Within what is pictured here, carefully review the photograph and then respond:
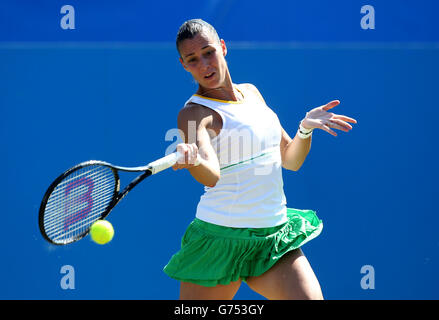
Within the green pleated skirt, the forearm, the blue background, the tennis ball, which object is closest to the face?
the forearm

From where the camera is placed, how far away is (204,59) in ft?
7.71

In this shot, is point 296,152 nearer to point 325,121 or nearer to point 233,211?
point 325,121

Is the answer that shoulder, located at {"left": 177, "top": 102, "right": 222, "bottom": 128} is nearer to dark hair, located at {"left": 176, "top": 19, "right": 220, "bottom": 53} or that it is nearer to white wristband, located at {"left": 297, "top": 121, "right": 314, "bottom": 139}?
dark hair, located at {"left": 176, "top": 19, "right": 220, "bottom": 53}

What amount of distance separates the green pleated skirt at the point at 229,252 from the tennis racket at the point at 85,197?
1.27 ft

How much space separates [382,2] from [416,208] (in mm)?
1055

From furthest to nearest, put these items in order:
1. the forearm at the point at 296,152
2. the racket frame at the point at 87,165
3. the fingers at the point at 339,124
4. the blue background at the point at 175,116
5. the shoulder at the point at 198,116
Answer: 1. the blue background at the point at 175,116
2. the forearm at the point at 296,152
3. the fingers at the point at 339,124
4. the shoulder at the point at 198,116
5. the racket frame at the point at 87,165

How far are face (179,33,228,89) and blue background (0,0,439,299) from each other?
1.02 m

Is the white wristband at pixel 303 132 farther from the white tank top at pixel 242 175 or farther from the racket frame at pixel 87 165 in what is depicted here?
the racket frame at pixel 87 165

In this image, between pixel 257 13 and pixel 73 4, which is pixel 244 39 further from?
pixel 73 4

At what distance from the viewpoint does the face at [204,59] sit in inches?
92.2

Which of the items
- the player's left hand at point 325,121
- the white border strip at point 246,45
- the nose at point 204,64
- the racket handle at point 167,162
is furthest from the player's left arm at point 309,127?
the white border strip at point 246,45

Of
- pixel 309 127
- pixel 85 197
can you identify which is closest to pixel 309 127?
pixel 309 127

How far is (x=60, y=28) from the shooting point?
3324mm

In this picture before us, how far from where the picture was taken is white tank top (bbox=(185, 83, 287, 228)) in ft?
7.65
